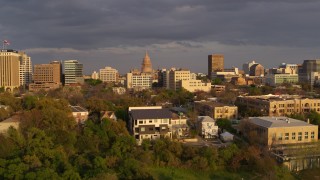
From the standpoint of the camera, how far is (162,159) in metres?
13.9

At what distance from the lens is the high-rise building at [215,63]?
252 ft

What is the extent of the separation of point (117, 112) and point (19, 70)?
3567 cm

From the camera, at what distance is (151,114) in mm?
17797

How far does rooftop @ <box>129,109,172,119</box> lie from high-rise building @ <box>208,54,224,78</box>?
194 ft

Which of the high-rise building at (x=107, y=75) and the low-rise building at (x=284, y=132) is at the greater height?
the high-rise building at (x=107, y=75)

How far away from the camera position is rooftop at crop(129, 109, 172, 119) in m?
17.5

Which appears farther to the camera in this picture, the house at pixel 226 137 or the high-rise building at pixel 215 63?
the high-rise building at pixel 215 63

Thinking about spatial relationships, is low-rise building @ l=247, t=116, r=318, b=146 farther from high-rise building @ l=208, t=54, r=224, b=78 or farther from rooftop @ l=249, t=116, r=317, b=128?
high-rise building @ l=208, t=54, r=224, b=78

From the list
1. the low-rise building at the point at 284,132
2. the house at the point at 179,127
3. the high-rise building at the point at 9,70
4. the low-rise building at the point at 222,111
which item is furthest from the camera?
the high-rise building at the point at 9,70

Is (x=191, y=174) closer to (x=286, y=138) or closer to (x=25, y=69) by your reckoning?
(x=286, y=138)

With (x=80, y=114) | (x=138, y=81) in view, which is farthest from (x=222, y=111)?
(x=138, y=81)

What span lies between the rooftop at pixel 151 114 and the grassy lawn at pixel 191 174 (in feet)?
14.2

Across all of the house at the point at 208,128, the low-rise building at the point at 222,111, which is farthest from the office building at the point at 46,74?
the house at the point at 208,128

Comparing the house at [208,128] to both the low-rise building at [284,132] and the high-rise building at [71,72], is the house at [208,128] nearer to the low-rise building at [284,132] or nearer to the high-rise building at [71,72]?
the low-rise building at [284,132]
